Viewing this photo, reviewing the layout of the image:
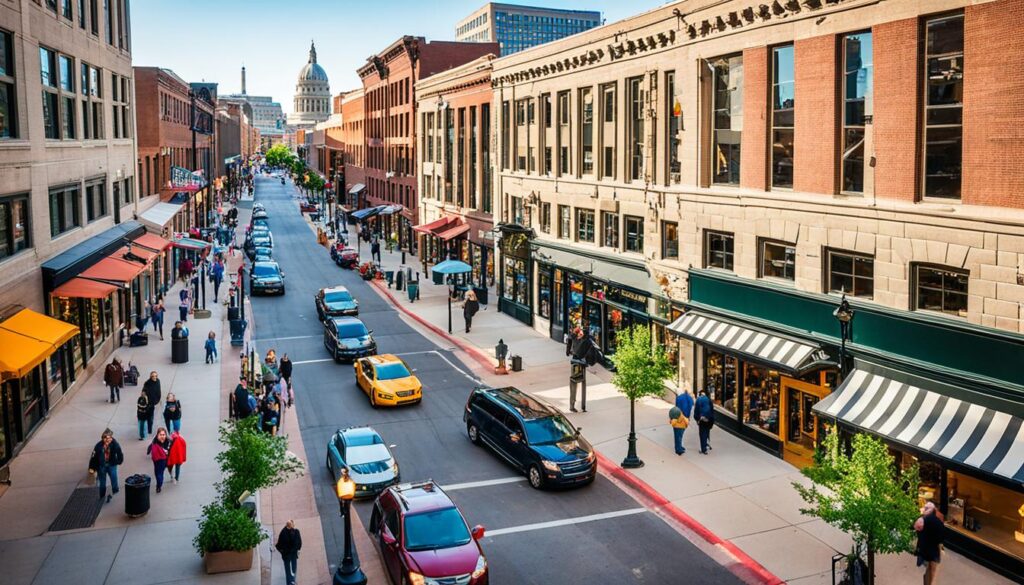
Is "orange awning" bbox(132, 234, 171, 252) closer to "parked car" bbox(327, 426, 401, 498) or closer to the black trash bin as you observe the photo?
the black trash bin

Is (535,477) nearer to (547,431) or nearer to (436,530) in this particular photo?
(547,431)

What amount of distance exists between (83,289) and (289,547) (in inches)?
607

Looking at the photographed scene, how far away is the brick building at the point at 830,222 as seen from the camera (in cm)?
1678

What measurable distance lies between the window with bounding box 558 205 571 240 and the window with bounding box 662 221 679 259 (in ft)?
28.3

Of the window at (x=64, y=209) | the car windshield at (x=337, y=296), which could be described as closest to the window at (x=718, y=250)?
the window at (x=64, y=209)

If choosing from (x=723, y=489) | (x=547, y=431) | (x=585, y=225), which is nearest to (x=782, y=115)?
(x=723, y=489)

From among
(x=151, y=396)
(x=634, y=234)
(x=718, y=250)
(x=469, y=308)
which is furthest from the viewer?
(x=469, y=308)

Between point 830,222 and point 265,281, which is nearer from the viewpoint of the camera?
point 830,222

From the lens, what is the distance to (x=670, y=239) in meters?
28.7

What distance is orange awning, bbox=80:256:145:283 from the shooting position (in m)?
28.4

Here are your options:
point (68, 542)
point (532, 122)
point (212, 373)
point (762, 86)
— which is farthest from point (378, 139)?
point (68, 542)

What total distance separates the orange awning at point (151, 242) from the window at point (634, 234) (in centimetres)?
2080

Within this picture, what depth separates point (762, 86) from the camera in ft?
78.0

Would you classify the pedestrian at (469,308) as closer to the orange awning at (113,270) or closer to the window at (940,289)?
the orange awning at (113,270)
